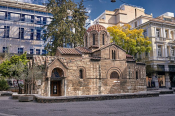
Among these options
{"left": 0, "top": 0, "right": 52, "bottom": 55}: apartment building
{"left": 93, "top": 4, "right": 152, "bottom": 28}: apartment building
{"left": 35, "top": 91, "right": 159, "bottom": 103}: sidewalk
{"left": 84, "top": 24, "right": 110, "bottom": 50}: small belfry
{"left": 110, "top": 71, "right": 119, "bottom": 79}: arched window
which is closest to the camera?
{"left": 35, "top": 91, "right": 159, "bottom": 103}: sidewalk

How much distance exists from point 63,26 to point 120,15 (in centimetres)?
1991

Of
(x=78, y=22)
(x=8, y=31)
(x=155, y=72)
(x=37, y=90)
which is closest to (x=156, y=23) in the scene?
(x=155, y=72)

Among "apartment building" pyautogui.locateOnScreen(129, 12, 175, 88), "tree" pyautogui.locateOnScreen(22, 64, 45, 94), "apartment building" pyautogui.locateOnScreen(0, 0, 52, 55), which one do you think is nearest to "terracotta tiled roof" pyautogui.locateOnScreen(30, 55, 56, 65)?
"tree" pyautogui.locateOnScreen(22, 64, 45, 94)

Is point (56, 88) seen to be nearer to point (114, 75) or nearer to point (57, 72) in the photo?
point (57, 72)

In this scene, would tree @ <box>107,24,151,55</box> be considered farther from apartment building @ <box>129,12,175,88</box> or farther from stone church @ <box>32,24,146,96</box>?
stone church @ <box>32,24,146,96</box>

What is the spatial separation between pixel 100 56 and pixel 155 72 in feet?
50.1

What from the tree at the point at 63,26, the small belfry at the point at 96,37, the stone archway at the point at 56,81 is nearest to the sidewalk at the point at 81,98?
the stone archway at the point at 56,81

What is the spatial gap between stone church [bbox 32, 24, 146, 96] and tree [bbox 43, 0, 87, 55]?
7227 mm

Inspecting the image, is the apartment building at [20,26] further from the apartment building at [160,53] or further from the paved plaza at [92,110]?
the paved plaza at [92,110]

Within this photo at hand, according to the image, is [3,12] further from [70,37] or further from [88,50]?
[88,50]

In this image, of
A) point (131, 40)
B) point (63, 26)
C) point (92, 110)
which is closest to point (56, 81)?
point (92, 110)

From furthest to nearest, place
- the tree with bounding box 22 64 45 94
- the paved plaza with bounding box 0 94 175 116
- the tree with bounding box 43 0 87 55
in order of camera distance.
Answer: the tree with bounding box 43 0 87 55 < the tree with bounding box 22 64 45 94 < the paved plaza with bounding box 0 94 175 116

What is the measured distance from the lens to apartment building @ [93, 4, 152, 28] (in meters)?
45.1

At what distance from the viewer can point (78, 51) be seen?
23.0 metres
